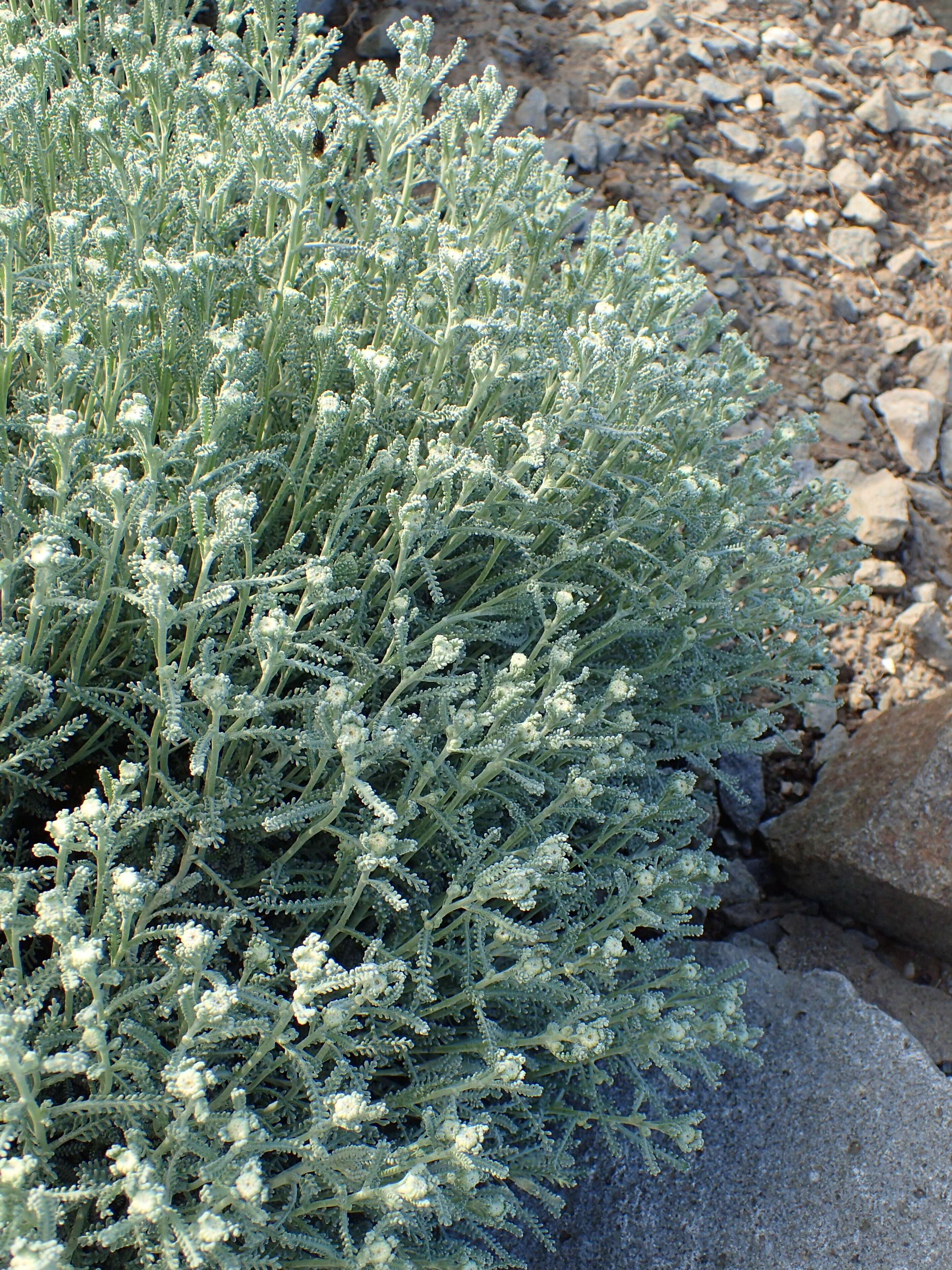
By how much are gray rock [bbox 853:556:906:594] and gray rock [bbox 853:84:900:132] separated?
3137mm

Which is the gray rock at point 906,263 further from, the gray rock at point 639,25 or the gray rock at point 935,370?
the gray rock at point 639,25

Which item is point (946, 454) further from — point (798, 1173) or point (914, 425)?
point (798, 1173)

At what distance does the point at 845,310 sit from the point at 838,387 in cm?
55

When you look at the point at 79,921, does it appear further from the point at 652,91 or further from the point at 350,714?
the point at 652,91

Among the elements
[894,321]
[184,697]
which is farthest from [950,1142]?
[894,321]

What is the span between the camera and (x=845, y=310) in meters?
5.44

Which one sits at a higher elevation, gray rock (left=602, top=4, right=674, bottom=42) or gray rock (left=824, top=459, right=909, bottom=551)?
gray rock (left=602, top=4, right=674, bottom=42)

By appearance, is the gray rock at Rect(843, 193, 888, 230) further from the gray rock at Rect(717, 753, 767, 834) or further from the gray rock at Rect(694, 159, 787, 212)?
the gray rock at Rect(717, 753, 767, 834)

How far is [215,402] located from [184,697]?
2.05ft

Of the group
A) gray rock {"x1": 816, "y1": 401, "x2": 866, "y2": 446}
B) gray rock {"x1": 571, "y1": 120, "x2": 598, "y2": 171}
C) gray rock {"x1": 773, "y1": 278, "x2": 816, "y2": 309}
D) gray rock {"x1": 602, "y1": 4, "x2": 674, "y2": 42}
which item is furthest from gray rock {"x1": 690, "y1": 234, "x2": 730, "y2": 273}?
gray rock {"x1": 602, "y1": 4, "x2": 674, "y2": 42}

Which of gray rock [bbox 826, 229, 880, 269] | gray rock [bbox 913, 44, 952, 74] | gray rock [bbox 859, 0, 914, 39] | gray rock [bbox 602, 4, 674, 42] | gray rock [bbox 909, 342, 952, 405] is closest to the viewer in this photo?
gray rock [bbox 909, 342, 952, 405]

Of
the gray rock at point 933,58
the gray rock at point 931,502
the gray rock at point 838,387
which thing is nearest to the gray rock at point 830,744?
the gray rock at point 931,502

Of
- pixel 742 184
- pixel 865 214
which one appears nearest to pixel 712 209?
pixel 742 184

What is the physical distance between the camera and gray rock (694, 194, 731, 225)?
216 inches
